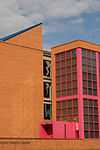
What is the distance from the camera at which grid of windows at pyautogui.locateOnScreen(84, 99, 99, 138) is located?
66750 mm

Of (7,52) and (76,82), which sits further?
(76,82)

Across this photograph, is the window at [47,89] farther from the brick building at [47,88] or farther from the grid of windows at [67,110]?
the grid of windows at [67,110]

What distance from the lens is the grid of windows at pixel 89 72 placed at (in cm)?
6838

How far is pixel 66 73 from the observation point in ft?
229

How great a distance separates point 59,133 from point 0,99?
1261cm

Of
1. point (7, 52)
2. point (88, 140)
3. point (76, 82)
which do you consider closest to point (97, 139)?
point (88, 140)

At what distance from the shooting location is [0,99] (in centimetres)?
6112

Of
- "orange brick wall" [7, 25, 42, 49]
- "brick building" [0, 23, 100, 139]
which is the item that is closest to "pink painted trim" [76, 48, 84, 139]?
"brick building" [0, 23, 100, 139]

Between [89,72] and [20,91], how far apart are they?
14319mm

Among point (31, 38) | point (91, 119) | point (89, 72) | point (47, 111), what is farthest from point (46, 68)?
point (91, 119)

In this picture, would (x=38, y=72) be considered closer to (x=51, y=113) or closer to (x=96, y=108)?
(x=51, y=113)

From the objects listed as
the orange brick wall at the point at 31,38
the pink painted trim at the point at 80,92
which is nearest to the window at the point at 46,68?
the orange brick wall at the point at 31,38

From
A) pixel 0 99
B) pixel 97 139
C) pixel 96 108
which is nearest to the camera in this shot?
pixel 0 99

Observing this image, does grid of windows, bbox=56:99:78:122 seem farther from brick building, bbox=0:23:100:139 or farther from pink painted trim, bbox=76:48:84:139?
pink painted trim, bbox=76:48:84:139
